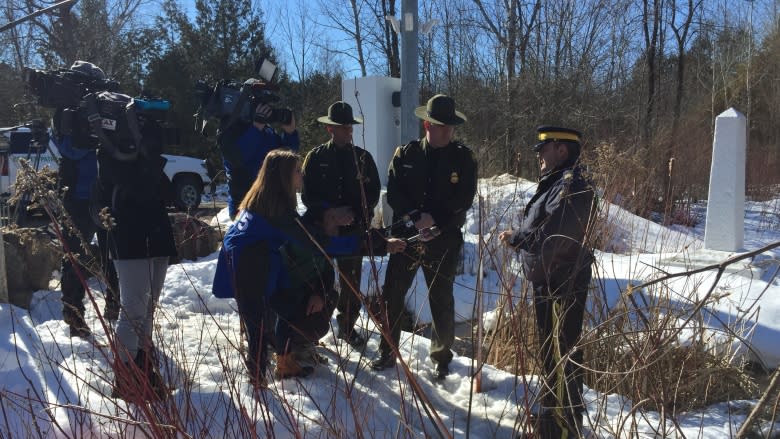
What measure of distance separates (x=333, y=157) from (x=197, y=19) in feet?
58.4

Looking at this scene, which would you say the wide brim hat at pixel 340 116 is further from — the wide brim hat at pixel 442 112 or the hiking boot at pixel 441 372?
the hiking boot at pixel 441 372

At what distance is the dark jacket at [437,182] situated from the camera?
3.36 meters

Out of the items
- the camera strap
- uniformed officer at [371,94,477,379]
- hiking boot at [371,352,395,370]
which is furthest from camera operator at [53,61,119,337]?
uniformed officer at [371,94,477,379]

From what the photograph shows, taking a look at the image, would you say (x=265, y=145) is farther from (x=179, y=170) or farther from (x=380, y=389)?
(x=179, y=170)

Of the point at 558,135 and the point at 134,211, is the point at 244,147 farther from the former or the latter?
the point at 558,135

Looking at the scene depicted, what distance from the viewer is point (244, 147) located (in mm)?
3830

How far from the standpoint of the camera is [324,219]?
11.0 ft

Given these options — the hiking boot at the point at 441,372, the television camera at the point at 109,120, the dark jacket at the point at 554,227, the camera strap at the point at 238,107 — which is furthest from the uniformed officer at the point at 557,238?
the camera strap at the point at 238,107

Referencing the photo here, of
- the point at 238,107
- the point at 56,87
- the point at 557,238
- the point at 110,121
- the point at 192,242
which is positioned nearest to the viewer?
the point at 557,238

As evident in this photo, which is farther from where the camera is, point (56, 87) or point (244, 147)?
point (244, 147)

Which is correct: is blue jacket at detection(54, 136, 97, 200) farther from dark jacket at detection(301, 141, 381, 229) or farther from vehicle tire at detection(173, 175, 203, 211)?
vehicle tire at detection(173, 175, 203, 211)

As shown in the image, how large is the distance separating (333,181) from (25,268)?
2.65 meters

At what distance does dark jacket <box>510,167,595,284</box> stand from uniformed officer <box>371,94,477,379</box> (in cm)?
71

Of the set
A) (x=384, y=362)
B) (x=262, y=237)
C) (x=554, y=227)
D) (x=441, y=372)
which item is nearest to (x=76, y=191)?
(x=262, y=237)
